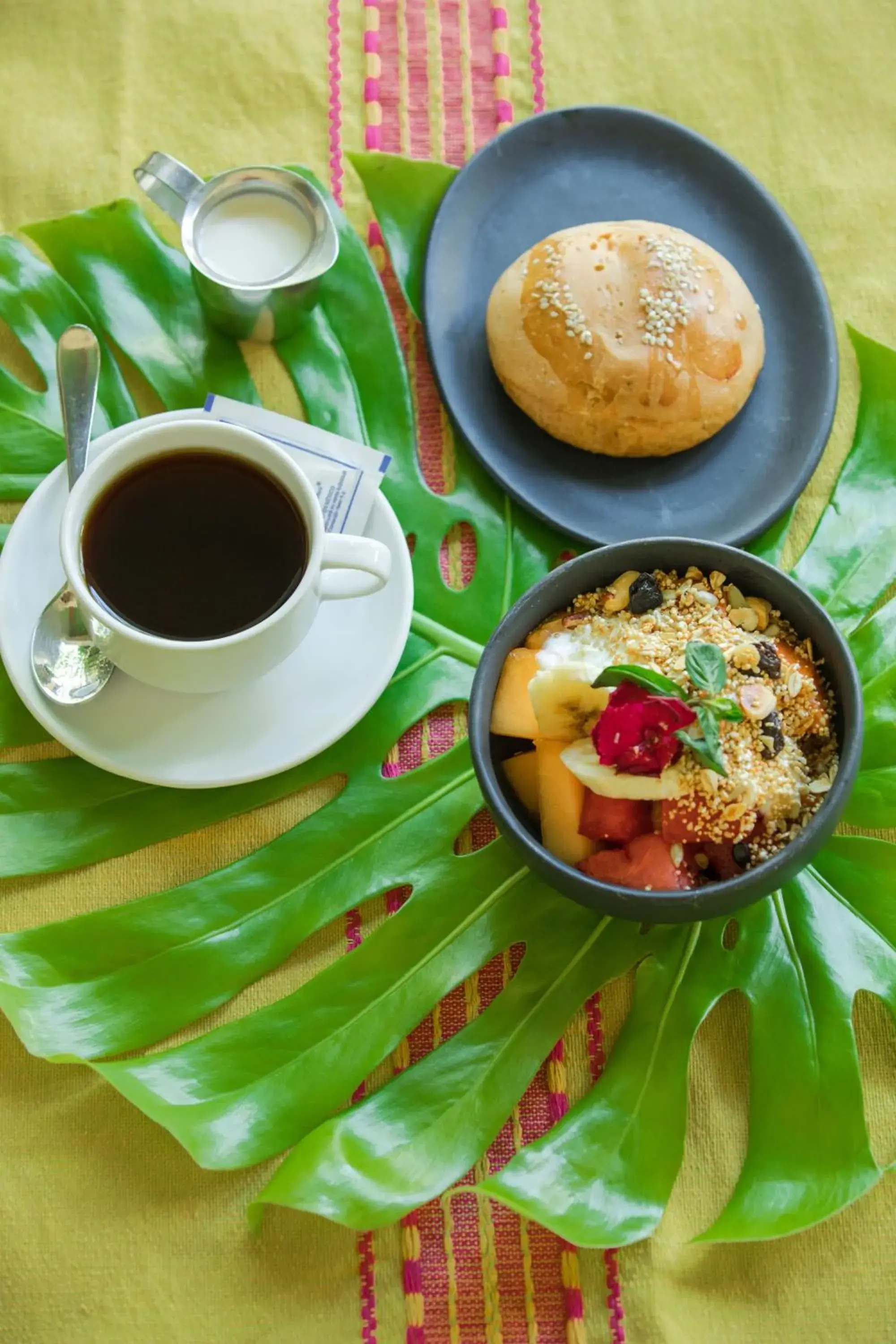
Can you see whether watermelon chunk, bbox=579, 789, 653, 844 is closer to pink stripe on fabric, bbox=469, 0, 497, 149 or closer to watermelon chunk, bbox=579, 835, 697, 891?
watermelon chunk, bbox=579, 835, 697, 891

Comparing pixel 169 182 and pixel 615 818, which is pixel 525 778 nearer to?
pixel 615 818

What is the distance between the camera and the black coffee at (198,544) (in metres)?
1.13

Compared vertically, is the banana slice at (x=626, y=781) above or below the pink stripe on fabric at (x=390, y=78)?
below

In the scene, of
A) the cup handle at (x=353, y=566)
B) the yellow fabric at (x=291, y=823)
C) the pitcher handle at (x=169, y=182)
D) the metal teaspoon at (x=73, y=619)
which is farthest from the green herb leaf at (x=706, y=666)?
the pitcher handle at (x=169, y=182)

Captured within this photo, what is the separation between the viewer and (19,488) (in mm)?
1311

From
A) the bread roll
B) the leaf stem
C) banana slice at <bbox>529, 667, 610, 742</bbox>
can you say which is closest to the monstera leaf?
the leaf stem

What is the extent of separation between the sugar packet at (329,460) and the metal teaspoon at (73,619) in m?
0.13

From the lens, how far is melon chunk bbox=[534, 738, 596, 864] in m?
1.09

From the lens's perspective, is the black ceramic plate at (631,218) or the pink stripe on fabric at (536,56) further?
the pink stripe on fabric at (536,56)

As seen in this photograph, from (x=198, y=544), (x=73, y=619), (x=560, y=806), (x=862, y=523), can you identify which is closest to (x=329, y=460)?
(x=198, y=544)

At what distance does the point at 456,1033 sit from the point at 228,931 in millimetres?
245

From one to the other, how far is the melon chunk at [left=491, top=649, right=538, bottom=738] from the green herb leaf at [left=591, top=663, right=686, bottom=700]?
0.10 meters

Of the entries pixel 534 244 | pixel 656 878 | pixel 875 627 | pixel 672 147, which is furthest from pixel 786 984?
pixel 672 147

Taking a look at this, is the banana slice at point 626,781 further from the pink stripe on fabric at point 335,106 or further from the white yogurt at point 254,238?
the pink stripe on fabric at point 335,106
